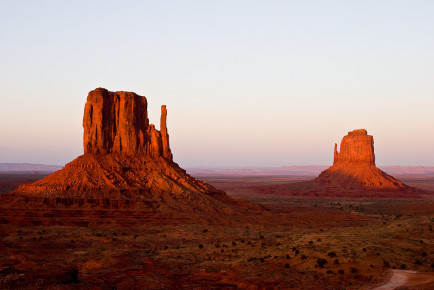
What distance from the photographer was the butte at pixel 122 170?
54.3m

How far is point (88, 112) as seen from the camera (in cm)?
6222

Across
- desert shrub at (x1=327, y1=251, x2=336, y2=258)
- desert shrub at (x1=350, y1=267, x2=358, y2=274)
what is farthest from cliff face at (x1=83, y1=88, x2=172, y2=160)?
desert shrub at (x1=350, y1=267, x2=358, y2=274)

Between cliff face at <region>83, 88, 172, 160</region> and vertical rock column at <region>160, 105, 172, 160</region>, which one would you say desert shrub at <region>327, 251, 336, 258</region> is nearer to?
cliff face at <region>83, 88, 172, 160</region>

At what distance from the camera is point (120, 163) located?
60.9 m

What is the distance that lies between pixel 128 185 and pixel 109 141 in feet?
28.3

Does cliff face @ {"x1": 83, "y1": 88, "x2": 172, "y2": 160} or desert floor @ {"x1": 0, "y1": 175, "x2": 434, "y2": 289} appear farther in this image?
cliff face @ {"x1": 83, "y1": 88, "x2": 172, "y2": 160}

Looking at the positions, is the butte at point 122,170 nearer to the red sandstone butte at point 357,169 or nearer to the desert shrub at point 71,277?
the desert shrub at point 71,277

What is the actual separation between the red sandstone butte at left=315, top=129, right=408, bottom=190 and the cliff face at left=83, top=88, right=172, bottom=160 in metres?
74.9

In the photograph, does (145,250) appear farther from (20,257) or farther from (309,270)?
(309,270)

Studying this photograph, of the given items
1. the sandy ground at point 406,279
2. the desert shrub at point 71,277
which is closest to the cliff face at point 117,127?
the desert shrub at point 71,277

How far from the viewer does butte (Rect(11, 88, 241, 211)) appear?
54.3 metres

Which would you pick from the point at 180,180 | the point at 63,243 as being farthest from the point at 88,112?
the point at 63,243

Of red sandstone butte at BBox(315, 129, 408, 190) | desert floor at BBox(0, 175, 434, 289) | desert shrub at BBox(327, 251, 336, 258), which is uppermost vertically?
red sandstone butte at BBox(315, 129, 408, 190)

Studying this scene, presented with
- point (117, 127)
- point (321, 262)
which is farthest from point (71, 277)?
point (117, 127)
